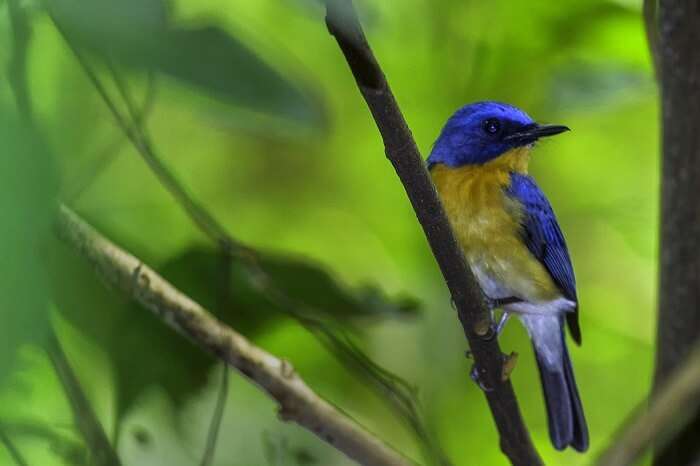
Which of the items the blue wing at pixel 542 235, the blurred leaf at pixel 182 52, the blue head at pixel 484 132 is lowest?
the blue wing at pixel 542 235

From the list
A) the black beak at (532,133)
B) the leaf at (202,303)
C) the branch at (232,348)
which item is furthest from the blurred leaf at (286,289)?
the black beak at (532,133)

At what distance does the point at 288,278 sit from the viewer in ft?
5.84

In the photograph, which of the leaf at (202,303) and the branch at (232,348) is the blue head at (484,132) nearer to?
the leaf at (202,303)

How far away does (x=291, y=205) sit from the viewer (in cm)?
301

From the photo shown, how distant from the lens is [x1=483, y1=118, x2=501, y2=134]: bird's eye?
208 cm

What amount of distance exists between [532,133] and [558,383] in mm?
695

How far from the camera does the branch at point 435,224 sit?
81 centimetres

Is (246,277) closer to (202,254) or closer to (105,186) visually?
(202,254)

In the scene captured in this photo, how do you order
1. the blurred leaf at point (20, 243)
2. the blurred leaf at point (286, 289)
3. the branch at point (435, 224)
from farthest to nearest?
the blurred leaf at point (286, 289)
the branch at point (435, 224)
the blurred leaf at point (20, 243)

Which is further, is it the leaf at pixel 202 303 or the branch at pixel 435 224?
the leaf at pixel 202 303

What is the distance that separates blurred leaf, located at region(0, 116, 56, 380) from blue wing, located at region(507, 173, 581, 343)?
1.76 metres

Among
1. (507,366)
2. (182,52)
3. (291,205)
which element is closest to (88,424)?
(507,366)

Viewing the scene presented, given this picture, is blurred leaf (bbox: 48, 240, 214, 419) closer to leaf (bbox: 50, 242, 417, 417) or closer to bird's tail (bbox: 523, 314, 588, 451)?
leaf (bbox: 50, 242, 417, 417)

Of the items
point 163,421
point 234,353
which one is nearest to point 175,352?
point 163,421
